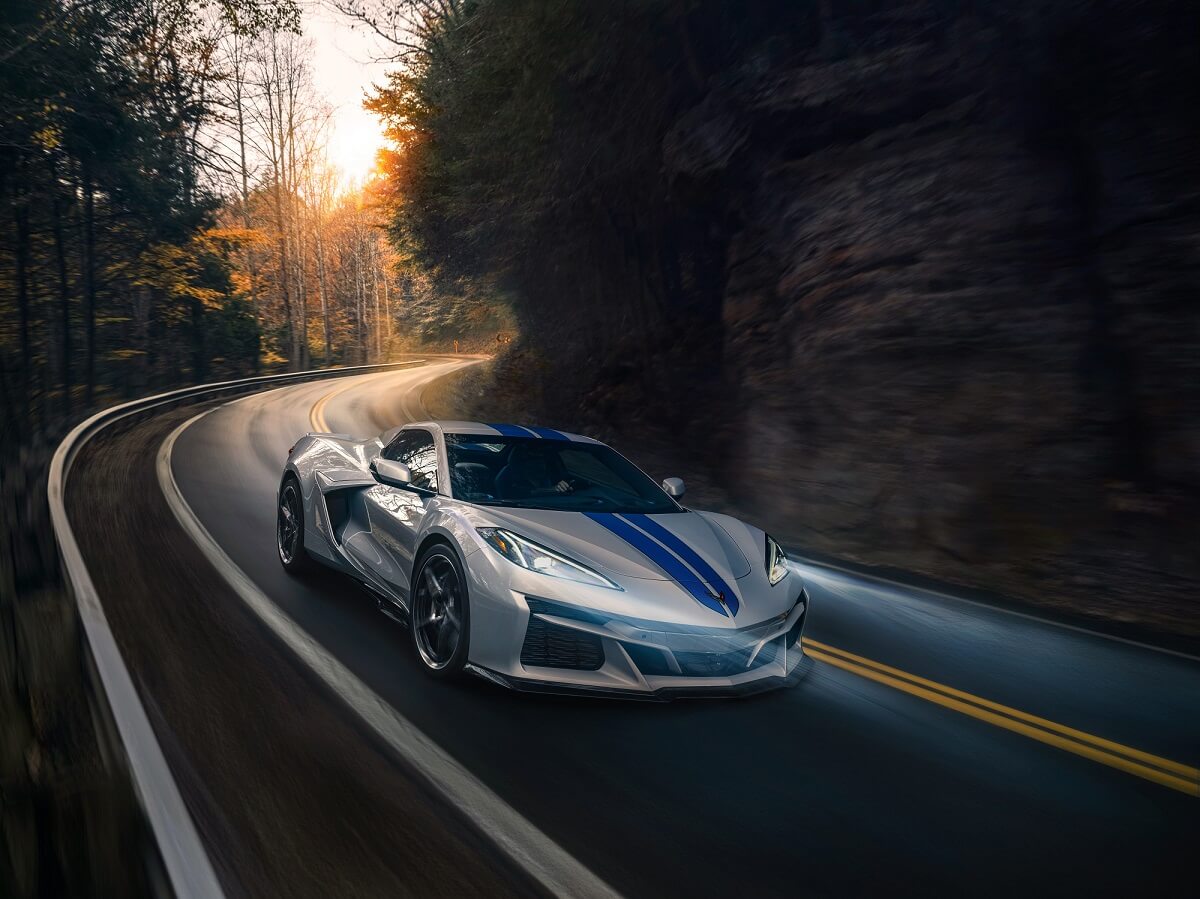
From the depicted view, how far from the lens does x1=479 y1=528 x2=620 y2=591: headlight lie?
4.04m

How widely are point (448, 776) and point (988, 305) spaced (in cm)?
720

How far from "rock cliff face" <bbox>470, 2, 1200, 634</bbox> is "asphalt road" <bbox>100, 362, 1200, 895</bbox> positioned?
221cm

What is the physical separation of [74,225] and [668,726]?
20.6m

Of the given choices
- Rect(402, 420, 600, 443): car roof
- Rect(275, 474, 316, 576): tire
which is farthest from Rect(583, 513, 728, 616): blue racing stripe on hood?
Rect(275, 474, 316, 576): tire

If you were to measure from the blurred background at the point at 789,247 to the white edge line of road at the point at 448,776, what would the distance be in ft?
3.52

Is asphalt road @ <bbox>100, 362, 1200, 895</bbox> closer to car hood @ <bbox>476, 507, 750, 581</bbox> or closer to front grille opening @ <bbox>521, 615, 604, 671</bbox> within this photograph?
front grille opening @ <bbox>521, 615, 604, 671</bbox>

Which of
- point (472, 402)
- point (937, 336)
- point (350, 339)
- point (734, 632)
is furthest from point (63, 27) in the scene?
point (350, 339)

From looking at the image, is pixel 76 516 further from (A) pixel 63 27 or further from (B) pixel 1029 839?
(A) pixel 63 27

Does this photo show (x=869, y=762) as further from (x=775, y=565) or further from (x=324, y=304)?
(x=324, y=304)

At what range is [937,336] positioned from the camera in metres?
8.79

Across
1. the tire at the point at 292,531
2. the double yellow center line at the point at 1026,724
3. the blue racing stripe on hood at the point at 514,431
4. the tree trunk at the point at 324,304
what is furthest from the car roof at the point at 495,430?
the tree trunk at the point at 324,304

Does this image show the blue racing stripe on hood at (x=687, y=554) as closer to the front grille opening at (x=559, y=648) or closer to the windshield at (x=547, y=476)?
the windshield at (x=547, y=476)

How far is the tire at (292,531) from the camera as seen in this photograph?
643 cm

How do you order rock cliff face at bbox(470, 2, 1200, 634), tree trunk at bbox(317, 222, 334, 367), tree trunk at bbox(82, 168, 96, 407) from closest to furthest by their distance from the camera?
rock cliff face at bbox(470, 2, 1200, 634)
tree trunk at bbox(82, 168, 96, 407)
tree trunk at bbox(317, 222, 334, 367)
